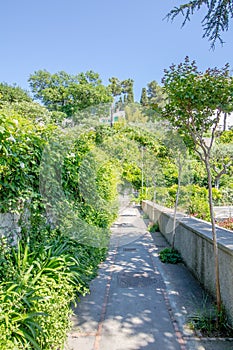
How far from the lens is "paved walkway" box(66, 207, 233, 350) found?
8.09 ft

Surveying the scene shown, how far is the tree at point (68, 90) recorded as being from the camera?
2616 centimetres

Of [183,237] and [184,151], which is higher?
[184,151]

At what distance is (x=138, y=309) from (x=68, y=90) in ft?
89.5

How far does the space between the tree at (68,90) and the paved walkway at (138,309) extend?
22.2m

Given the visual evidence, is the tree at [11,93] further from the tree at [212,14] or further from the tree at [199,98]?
the tree at [199,98]

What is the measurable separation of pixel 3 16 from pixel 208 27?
609 centimetres

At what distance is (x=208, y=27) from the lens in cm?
406

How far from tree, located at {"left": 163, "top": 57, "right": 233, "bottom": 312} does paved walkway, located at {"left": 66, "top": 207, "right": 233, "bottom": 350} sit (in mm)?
599

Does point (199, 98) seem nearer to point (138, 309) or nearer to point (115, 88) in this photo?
point (138, 309)

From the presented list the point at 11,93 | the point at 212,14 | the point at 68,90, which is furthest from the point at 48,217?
the point at 68,90

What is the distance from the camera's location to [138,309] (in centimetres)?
316

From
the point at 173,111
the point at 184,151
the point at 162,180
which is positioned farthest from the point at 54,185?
the point at 162,180

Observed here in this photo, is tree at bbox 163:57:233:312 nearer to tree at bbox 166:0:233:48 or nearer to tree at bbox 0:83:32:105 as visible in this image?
tree at bbox 166:0:233:48

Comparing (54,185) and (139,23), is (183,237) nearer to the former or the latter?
(54,185)
